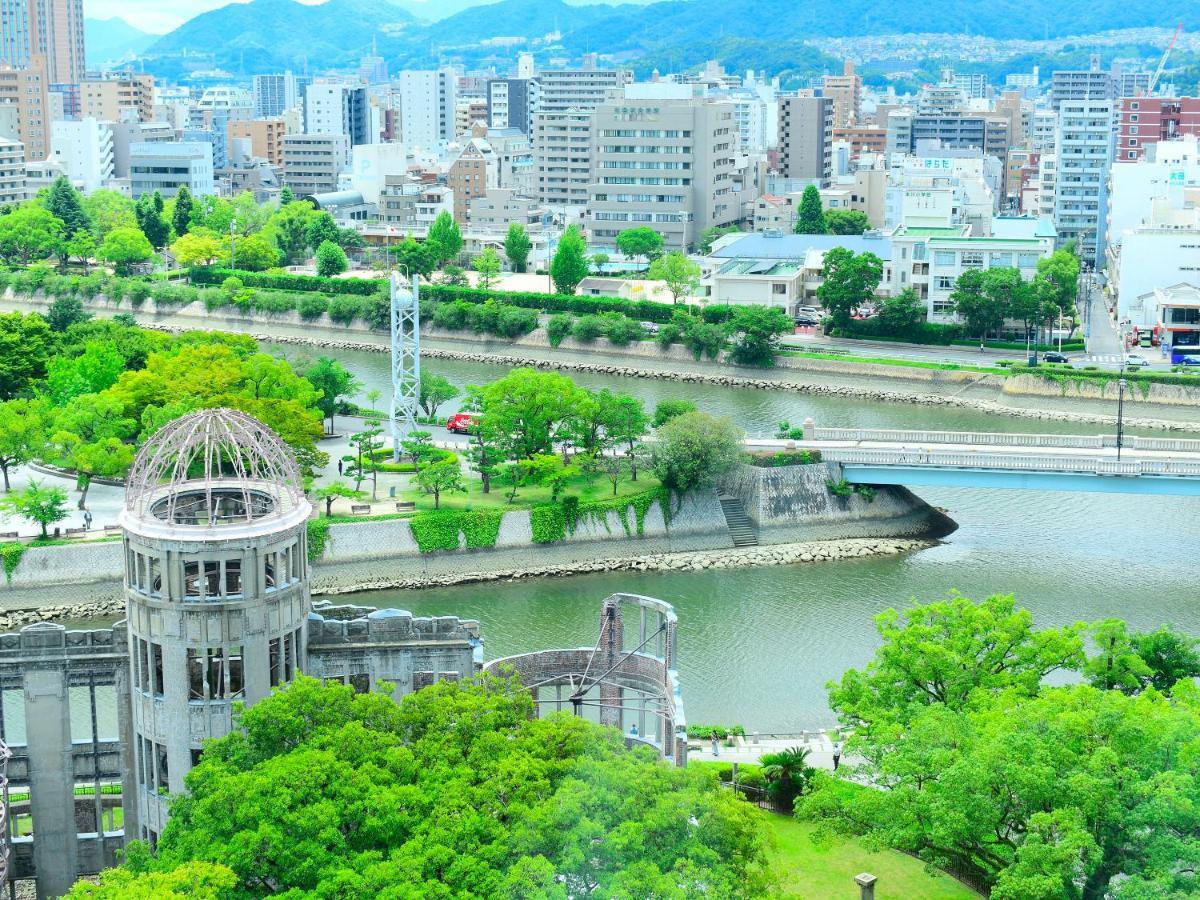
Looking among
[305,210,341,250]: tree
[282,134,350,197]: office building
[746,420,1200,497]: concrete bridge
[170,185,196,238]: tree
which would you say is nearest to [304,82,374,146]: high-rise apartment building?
[282,134,350,197]: office building

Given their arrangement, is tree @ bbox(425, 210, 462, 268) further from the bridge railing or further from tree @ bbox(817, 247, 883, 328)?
the bridge railing

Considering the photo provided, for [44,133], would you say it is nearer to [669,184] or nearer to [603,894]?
[669,184]

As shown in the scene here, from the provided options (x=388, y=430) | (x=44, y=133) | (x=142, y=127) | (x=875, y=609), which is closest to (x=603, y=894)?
(x=875, y=609)

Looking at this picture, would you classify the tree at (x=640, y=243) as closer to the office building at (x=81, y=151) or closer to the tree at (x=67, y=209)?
the tree at (x=67, y=209)

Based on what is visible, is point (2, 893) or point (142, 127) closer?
point (2, 893)

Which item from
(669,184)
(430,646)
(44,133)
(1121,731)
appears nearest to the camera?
(1121,731)
